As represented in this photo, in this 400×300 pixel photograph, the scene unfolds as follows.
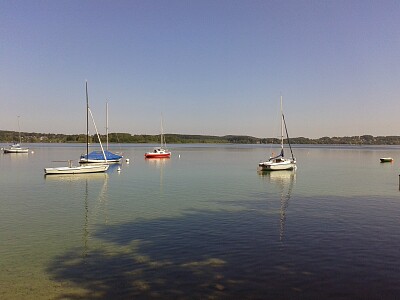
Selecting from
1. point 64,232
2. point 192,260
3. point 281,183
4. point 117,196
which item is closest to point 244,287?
point 192,260

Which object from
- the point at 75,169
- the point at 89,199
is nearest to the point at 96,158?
the point at 75,169

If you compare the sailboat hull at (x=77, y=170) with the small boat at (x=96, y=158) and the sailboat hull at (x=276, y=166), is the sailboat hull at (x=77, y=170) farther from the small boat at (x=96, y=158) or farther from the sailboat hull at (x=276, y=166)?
the sailboat hull at (x=276, y=166)

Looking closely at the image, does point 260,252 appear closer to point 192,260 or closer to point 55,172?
point 192,260

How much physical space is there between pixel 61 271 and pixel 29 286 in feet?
5.69

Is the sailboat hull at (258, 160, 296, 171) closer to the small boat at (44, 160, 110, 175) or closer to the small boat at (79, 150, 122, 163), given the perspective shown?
the small boat at (44, 160, 110, 175)

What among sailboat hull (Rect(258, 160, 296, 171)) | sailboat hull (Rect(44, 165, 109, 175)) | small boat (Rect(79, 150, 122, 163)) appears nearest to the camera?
sailboat hull (Rect(44, 165, 109, 175))

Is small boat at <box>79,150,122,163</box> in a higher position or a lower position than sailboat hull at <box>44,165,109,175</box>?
higher

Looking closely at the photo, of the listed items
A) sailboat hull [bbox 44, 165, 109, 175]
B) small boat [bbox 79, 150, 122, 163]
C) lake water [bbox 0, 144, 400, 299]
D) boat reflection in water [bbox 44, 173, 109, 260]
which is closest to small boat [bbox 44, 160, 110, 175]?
A: sailboat hull [bbox 44, 165, 109, 175]

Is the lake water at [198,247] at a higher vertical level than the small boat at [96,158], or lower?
lower

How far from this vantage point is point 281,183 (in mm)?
51438

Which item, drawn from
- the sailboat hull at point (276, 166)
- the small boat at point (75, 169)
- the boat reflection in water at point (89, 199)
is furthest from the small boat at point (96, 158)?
the sailboat hull at point (276, 166)

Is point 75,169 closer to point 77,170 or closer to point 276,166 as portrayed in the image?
point 77,170

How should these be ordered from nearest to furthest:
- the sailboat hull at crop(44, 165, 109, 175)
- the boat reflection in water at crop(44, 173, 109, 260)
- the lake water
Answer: the lake water < the boat reflection in water at crop(44, 173, 109, 260) < the sailboat hull at crop(44, 165, 109, 175)

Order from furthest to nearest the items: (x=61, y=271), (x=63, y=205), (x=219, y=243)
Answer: (x=63, y=205) < (x=219, y=243) < (x=61, y=271)
